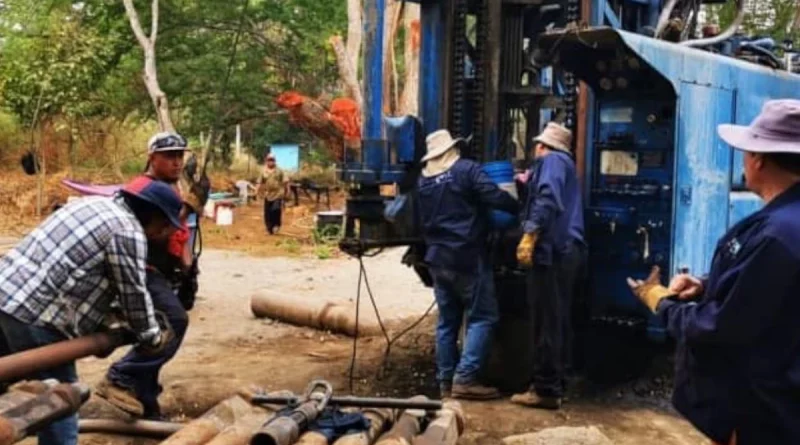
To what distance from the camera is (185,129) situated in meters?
23.9

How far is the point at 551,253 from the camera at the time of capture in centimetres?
689

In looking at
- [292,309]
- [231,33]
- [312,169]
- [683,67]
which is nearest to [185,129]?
[231,33]

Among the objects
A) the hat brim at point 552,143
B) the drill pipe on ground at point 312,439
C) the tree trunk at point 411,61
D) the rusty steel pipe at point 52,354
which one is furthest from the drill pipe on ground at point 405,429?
the tree trunk at point 411,61

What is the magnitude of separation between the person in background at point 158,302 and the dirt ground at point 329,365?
0.26 metres

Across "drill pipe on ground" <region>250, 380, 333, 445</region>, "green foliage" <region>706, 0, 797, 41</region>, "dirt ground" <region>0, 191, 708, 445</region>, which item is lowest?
"dirt ground" <region>0, 191, 708, 445</region>

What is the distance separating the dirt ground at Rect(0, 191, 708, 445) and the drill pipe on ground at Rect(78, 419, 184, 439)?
6 centimetres

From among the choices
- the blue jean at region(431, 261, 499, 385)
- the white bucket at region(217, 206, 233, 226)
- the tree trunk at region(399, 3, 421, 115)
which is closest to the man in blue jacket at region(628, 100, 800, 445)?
the blue jean at region(431, 261, 499, 385)

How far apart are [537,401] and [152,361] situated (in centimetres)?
261

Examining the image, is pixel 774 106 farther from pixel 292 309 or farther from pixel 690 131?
pixel 292 309

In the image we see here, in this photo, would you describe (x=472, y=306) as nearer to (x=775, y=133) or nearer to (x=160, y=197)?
(x=160, y=197)

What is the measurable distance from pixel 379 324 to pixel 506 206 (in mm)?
2626

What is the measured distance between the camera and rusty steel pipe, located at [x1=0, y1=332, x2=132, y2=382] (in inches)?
145

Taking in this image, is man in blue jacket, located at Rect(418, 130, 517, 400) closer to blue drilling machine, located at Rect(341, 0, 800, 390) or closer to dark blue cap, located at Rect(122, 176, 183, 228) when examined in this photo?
blue drilling machine, located at Rect(341, 0, 800, 390)

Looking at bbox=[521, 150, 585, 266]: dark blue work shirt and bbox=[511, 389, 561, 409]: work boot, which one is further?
bbox=[511, 389, 561, 409]: work boot
